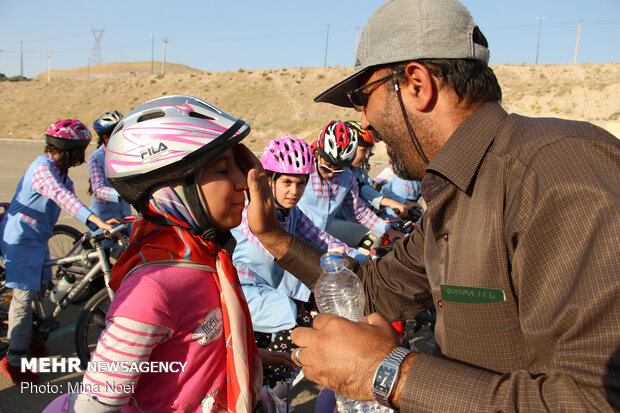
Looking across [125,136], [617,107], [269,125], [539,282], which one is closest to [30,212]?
[125,136]

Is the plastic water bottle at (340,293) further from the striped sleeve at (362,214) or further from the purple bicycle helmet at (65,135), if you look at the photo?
the purple bicycle helmet at (65,135)

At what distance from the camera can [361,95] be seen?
248 cm

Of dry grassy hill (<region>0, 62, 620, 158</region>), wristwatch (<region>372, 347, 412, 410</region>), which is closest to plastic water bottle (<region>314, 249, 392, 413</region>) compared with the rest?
wristwatch (<region>372, 347, 412, 410</region>)

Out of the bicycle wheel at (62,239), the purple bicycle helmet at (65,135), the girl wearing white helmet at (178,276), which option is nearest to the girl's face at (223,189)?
the girl wearing white helmet at (178,276)

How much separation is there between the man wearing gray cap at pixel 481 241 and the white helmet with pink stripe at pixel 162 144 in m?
0.31

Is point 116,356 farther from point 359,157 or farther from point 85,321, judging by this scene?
point 359,157

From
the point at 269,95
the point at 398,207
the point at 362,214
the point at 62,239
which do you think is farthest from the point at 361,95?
the point at 269,95

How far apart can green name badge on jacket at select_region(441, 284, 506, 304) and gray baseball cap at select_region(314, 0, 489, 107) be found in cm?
99

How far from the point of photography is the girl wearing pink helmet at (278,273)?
3887 millimetres

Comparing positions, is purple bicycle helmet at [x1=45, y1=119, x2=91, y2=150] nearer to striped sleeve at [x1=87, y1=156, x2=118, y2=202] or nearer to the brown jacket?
striped sleeve at [x1=87, y1=156, x2=118, y2=202]

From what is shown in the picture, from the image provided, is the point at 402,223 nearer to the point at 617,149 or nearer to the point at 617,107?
the point at 617,149

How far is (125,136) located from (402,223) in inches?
180

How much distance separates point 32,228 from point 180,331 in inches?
175

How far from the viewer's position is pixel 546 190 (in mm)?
1532
